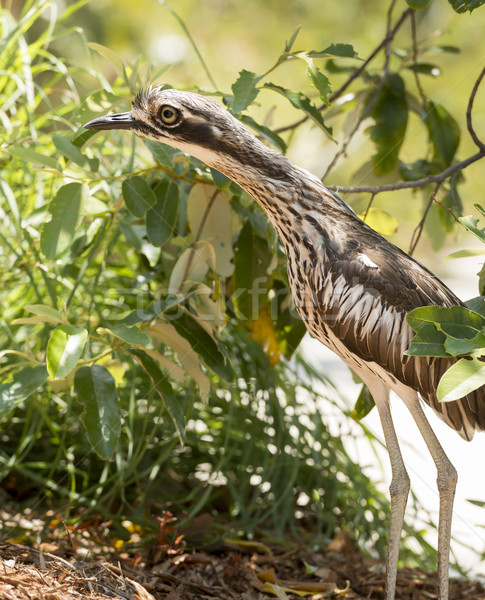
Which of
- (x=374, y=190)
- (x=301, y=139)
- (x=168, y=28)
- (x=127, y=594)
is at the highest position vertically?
(x=168, y=28)

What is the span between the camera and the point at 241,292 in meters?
2.60

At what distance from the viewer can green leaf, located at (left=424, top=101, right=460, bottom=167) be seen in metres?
2.82

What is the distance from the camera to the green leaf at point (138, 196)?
90.2 inches

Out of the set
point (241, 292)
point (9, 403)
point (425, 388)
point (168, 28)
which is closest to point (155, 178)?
point (241, 292)

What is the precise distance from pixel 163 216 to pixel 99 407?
0.71 meters

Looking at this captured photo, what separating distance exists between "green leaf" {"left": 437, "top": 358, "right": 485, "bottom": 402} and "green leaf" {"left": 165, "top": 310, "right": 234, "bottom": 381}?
0.87m

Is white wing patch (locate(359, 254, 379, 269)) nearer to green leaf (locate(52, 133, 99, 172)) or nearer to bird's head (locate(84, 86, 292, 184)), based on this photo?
bird's head (locate(84, 86, 292, 184))

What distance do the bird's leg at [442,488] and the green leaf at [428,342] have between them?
1.38 ft

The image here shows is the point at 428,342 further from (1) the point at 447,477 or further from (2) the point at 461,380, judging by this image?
(1) the point at 447,477

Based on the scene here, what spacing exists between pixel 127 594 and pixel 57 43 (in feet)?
21.6

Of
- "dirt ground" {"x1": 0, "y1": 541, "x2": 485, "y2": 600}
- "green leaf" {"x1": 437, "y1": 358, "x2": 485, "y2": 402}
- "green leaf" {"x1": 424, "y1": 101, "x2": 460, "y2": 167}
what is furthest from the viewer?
"green leaf" {"x1": 424, "y1": 101, "x2": 460, "y2": 167}

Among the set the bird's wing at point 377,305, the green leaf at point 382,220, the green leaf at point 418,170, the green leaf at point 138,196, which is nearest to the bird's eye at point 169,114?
the green leaf at point 138,196

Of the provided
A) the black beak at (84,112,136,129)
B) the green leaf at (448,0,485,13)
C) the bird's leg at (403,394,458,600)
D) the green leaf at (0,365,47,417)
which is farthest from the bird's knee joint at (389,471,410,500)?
the green leaf at (448,0,485,13)

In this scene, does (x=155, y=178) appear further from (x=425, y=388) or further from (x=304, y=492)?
(x=304, y=492)
